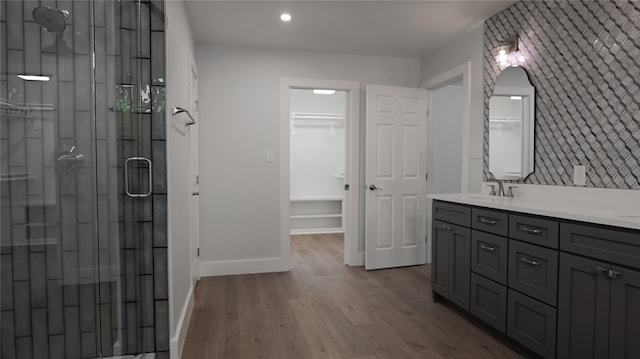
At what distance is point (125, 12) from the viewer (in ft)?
6.49

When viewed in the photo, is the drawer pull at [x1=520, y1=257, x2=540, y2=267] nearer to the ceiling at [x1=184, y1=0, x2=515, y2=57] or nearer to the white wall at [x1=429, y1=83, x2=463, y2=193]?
the ceiling at [x1=184, y1=0, x2=515, y2=57]

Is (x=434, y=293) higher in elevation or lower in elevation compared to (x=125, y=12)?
lower

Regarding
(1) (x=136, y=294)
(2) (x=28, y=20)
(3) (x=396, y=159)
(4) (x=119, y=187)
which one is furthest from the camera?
(3) (x=396, y=159)

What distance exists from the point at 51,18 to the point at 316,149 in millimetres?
5121

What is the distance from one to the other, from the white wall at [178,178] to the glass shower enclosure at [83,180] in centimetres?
6

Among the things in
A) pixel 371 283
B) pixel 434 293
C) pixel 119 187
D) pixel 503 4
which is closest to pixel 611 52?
pixel 503 4

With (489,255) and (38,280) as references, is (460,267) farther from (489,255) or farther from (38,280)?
(38,280)

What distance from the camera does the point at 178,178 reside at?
249 centimetres

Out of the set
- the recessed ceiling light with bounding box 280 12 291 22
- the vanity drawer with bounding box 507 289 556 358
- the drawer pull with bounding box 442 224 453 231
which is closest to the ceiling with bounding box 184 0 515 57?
the recessed ceiling light with bounding box 280 12 291 22

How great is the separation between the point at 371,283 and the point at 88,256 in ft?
8.54

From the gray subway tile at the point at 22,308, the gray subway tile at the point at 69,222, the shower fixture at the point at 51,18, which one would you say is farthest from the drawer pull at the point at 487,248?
the shower fixture at the point at 51,18

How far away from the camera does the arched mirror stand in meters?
2.85

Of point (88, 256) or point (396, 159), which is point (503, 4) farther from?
point (88, 256)

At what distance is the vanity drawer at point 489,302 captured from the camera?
2.37 metres
